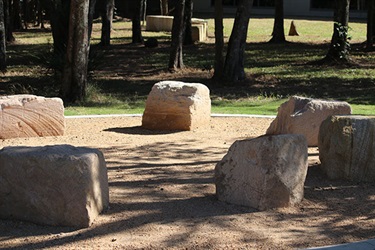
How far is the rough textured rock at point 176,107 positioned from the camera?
12164mm

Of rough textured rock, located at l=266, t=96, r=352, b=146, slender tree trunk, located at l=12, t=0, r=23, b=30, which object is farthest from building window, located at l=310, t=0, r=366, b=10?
rough textured rock, located at l=266, t=96, r=352, b=146

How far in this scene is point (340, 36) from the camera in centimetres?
2373

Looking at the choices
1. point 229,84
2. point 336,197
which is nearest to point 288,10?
point 229,84

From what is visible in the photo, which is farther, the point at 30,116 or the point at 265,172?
the point at 30,116

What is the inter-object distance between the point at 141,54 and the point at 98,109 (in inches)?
539

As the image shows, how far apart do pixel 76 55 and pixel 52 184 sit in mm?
9218

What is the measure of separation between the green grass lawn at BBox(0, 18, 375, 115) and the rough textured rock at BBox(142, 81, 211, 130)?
2.38 metres

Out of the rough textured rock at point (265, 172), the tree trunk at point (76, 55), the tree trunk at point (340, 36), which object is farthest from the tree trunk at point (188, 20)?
the rough textured rock at point (265, 172)

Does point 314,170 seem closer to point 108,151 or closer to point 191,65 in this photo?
point 108,151

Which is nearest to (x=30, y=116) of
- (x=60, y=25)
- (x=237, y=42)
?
(x=60, y=25)

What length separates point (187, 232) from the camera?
6734mm

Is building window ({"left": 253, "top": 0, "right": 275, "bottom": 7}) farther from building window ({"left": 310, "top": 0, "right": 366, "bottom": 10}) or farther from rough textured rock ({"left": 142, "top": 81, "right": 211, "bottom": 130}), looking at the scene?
rough textured rock ({"left": 142, "top": 81, "right": 211, "bottom": 130})

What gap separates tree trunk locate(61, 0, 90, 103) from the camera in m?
15.2

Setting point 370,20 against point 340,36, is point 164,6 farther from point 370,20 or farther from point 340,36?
point 340,36
